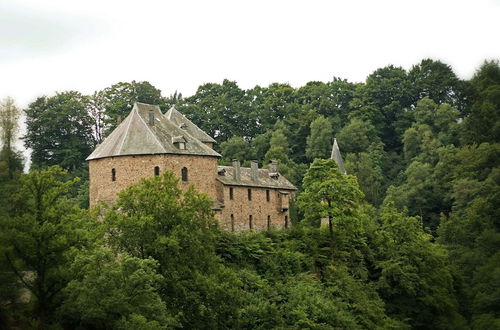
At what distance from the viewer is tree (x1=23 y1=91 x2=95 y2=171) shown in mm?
81500

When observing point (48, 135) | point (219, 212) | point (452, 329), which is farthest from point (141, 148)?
point (48, 135)

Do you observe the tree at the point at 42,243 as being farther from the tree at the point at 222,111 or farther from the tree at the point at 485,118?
the tree at the point at 222,111

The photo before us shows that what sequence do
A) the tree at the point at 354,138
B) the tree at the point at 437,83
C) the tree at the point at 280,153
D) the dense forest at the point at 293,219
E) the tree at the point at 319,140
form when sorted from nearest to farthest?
the dense forest at the point at 293,219 → the tree at the point at 280,153 → the tree at the point at 319,140 → the tree at the point at 354,138 → the tree at the point at 437,83

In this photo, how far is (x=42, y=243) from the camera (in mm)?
41500

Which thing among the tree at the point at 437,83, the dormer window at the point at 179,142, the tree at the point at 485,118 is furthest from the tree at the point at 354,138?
the dormer window at the point at 179,142

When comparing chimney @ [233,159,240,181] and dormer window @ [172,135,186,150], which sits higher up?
dormer window @ [172,135,186,150]

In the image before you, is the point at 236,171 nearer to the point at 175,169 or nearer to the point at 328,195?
the point at 175,169

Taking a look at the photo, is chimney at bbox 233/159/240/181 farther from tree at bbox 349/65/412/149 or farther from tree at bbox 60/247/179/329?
tree at bbox 349/65/412/149

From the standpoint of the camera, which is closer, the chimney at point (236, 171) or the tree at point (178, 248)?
the tree at point (178, 248)

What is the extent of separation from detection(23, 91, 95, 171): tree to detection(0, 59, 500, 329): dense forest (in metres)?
0.14

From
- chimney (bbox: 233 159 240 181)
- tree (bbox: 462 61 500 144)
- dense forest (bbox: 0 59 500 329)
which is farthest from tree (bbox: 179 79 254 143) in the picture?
chimney (bbox: 233 159 240 181)

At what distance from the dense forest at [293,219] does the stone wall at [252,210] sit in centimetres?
180

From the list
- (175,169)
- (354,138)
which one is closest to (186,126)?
(175,169)

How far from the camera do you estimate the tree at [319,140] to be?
8988 centimetres
